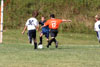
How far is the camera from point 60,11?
36.4m

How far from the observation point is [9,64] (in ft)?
36.6

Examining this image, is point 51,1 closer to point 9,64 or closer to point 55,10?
point 55,10

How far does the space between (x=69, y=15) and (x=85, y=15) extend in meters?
1.49

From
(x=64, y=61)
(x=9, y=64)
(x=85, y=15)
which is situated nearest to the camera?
(x=9, y=64)

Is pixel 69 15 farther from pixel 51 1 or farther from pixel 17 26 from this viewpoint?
pixel 17 26

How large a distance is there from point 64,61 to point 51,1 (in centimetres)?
2520

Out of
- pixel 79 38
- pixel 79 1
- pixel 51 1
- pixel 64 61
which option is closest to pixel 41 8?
pixel 51 1

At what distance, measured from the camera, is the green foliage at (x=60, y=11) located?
3509cm

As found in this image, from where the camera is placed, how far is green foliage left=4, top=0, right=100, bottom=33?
115ft

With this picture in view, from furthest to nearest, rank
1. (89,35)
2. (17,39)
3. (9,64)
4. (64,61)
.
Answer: (89,35) < (17,39) < (64,61) < (9,64)

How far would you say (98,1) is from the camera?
3672 centimetres

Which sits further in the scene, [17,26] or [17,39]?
[17,26]

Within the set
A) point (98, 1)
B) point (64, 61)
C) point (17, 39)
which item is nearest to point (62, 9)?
point (98, 1)

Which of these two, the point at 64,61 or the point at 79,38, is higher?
the point at 64,61
